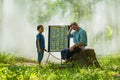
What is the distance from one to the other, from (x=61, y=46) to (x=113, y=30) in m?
38.1

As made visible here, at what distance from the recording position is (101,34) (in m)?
52.3

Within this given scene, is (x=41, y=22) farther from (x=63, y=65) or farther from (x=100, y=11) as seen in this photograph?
(x=63, y=65)

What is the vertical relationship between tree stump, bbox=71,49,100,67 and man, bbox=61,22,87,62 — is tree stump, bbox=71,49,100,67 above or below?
below

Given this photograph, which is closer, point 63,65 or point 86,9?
point 63,65

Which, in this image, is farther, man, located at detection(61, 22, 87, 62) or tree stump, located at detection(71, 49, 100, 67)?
tree stump, located at detection(71, 49, 100, 67)

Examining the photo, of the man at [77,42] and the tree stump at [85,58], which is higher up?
the man at [77,42]

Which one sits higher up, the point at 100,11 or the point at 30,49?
the point at 100,11

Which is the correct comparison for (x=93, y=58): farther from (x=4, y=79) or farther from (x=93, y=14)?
(x=93, y=14)

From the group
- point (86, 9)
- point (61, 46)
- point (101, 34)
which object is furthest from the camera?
point (101, 34)

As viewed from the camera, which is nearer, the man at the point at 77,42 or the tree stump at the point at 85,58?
the man at the point at 77,42

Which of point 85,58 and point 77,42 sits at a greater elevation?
point 77,42

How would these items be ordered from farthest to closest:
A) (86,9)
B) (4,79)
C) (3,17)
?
(86,9) → (3,17) → (4,79)

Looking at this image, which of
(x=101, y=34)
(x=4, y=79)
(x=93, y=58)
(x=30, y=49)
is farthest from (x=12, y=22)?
(x=4, y=79)

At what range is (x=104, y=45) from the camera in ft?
173
